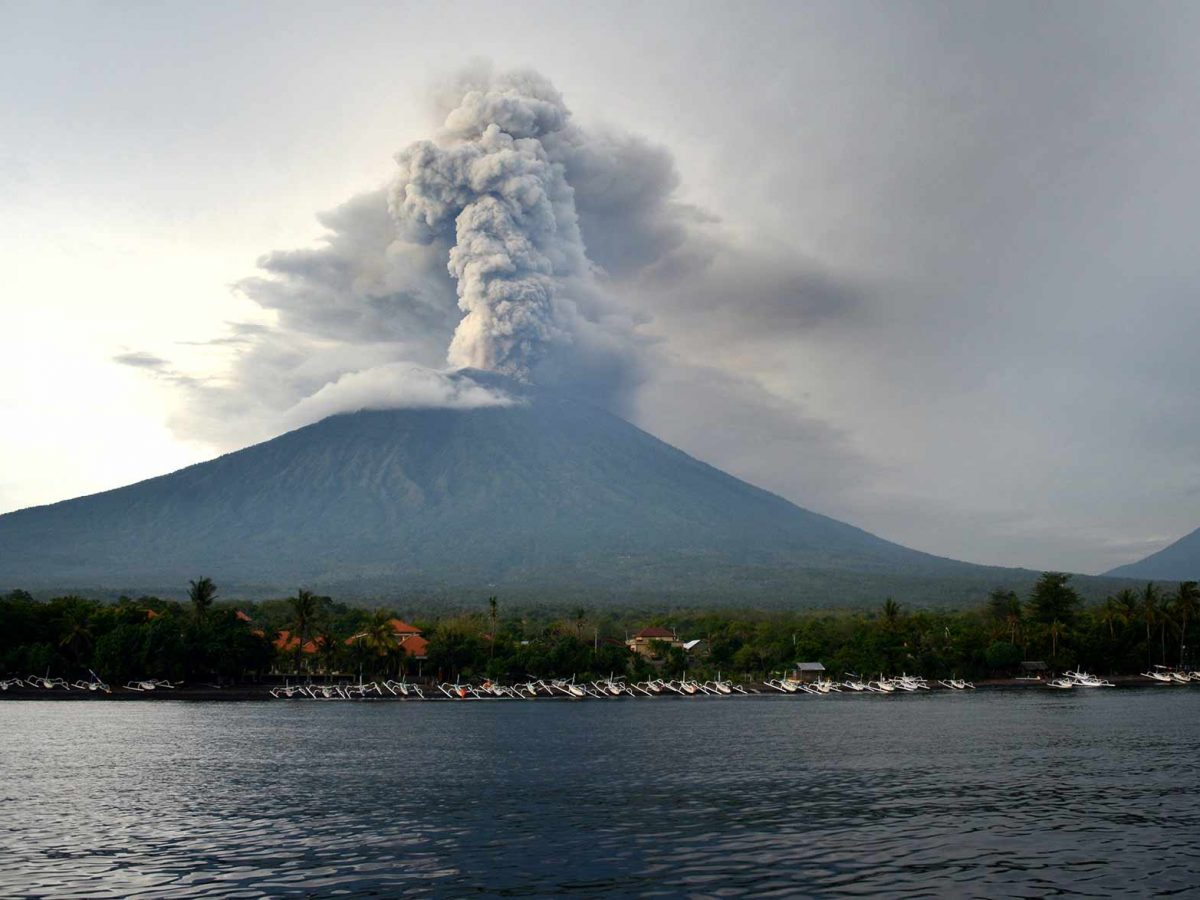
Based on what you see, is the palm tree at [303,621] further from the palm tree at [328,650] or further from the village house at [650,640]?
the village house at [650,640]

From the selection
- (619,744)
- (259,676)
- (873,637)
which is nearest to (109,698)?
(259,676)

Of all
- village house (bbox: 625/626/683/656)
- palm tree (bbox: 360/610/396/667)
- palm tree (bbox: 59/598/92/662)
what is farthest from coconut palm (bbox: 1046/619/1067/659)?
palm tree (bbox: 59/598/92/662)

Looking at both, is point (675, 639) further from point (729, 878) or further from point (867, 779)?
point (729, 878)

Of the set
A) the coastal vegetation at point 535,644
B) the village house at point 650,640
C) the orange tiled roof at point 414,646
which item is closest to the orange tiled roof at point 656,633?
the village house at point 650,640

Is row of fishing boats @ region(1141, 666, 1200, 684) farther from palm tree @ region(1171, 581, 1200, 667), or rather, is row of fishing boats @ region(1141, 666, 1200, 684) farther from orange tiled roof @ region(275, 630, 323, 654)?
orange tiled roof @ region(275, 630, 323, 654)

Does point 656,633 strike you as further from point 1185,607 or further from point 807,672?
point 1185,607

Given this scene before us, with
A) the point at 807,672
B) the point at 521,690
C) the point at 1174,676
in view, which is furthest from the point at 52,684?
the point at 1174,676

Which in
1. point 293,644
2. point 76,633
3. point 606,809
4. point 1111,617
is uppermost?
point 1111,617

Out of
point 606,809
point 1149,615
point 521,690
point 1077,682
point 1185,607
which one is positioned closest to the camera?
point 606,809
